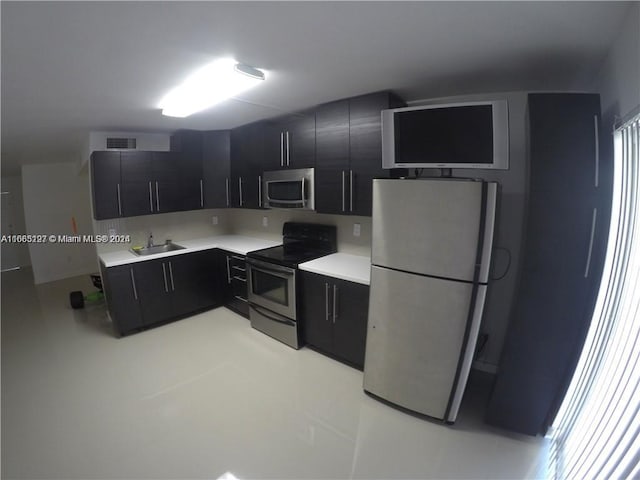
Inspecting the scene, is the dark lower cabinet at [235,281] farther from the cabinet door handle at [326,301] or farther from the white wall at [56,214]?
the white wall at [56,214]

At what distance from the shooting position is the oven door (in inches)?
105

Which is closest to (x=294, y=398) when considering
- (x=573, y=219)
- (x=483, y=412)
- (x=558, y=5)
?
(x=483, y=412)

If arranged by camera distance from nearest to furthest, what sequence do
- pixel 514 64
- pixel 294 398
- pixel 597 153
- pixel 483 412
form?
pixel 597 153 < pixel 514 64 < pixel 483 412 < pixel 294 398

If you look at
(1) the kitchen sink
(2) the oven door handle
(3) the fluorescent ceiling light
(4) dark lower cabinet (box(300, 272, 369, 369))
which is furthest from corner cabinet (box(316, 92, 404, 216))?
(1) the kitchen sink

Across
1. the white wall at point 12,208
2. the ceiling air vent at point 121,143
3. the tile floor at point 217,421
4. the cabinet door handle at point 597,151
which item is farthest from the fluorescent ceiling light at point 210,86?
the white wall at point 12,208

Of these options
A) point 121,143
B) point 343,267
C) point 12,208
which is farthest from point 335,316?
point 12,208

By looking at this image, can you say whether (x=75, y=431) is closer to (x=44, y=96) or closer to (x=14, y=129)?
(x=44, y=96)

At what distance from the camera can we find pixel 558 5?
1070 millimetres

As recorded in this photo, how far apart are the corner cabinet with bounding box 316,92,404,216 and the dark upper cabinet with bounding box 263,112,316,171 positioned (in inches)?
5.6

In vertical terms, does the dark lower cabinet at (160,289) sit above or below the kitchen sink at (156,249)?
below

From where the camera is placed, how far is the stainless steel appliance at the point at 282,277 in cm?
270

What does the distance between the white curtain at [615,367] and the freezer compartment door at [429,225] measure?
1.81 feet

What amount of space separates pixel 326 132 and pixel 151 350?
9.09 ft

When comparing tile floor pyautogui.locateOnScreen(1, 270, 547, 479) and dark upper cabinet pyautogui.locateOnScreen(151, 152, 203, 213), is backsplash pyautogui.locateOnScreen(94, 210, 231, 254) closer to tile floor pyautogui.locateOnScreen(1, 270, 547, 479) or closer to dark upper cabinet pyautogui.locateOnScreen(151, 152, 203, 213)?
dark upper cabinet pyautogui.locateOnScreen(151, 152, 203, 213)
